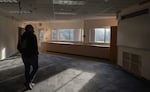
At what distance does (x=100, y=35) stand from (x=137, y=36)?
481 cm

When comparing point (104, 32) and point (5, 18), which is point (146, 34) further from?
point (5, 18)

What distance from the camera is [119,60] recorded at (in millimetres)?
7160

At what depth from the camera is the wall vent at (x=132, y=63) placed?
17.6ft

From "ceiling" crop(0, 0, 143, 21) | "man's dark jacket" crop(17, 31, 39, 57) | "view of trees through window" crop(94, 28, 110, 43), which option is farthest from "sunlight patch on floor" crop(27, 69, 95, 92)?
"view of trees through window" crop(94, 28, 110, 43)

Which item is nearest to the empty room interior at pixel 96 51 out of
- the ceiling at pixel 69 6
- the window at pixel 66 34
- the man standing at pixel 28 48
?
the ceiling at pixel 69 6

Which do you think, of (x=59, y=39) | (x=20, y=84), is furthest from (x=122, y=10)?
(x=59, y=39)

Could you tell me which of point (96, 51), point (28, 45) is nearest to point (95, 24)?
point (96, 51)

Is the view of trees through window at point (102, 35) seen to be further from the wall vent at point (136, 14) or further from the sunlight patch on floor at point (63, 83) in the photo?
the sunlight patch on floor at point (63, 83)

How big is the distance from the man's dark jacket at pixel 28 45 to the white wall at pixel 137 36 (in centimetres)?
325

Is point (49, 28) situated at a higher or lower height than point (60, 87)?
higher

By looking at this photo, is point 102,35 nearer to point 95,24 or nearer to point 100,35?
point 100,35

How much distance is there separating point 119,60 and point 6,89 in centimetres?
492

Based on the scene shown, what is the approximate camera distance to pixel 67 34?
1227 centimetres

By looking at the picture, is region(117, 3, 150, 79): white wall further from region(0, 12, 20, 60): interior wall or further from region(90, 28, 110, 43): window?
region(0, 12, 20, 60): interior wall
